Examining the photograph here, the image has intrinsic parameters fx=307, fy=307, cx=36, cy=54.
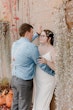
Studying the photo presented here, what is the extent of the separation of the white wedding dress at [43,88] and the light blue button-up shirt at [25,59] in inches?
3.0

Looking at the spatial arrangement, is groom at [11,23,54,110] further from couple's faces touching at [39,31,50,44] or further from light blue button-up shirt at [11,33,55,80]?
couple's faces touching at [39,31,50,44]

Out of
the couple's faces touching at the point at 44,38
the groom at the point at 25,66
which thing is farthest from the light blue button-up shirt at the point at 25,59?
the couple's faces touching at the point at 44,38

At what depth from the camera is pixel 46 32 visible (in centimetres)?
387

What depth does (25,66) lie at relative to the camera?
152 inches

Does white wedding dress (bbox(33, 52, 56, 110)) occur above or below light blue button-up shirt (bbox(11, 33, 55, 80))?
below

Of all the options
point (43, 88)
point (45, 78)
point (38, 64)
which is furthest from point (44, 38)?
point (43, 88)

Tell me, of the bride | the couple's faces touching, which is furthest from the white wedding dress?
the couple's faces touching

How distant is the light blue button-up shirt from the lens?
3770 mm

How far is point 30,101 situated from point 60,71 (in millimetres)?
1506

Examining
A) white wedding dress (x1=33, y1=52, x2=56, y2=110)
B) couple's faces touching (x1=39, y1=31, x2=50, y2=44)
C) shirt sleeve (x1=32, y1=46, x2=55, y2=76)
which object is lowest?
white wedding dress (x1=33, y1=52, x2=56, y2=110)

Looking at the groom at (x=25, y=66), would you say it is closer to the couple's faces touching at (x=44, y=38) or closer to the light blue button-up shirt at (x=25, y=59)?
the light blue button-up shirt at (x=25, y=59)

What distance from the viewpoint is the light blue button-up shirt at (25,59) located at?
3.77 meters

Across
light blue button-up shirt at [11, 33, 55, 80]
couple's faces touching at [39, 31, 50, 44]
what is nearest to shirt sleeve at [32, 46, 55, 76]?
light blue button-up shirt at [11, 33, 55, 80]

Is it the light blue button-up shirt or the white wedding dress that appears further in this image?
the white wedding dress
